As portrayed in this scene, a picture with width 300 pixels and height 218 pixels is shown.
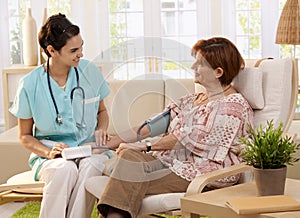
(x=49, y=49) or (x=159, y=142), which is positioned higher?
(x=49, y=49)

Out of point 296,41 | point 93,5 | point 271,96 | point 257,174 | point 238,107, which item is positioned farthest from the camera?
point 93,5

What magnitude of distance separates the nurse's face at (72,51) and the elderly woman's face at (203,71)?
1.75ft

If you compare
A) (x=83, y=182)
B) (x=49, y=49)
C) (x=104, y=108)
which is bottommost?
(x=83, y=182)

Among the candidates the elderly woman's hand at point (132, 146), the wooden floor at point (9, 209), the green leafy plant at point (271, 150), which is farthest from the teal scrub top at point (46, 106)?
the wooden floor at point (9, 209)

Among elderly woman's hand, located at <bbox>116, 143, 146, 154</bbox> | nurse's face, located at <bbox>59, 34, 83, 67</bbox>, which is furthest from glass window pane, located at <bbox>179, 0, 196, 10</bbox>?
elderly woman's hand, located at <bbox>116, 143, 146, 154</bbox>

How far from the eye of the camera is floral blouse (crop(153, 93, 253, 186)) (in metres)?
2.98

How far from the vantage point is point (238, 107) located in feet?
9.89

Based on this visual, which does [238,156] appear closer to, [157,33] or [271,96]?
[271,96]

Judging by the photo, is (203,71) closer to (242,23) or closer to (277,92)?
(277,92)

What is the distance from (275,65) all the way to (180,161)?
25.5 inches

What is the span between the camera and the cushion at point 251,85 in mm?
3180

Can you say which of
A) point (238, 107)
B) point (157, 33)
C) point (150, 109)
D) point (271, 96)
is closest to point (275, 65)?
point (271, 96)

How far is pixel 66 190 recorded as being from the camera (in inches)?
119

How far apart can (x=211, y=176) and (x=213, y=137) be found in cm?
24
